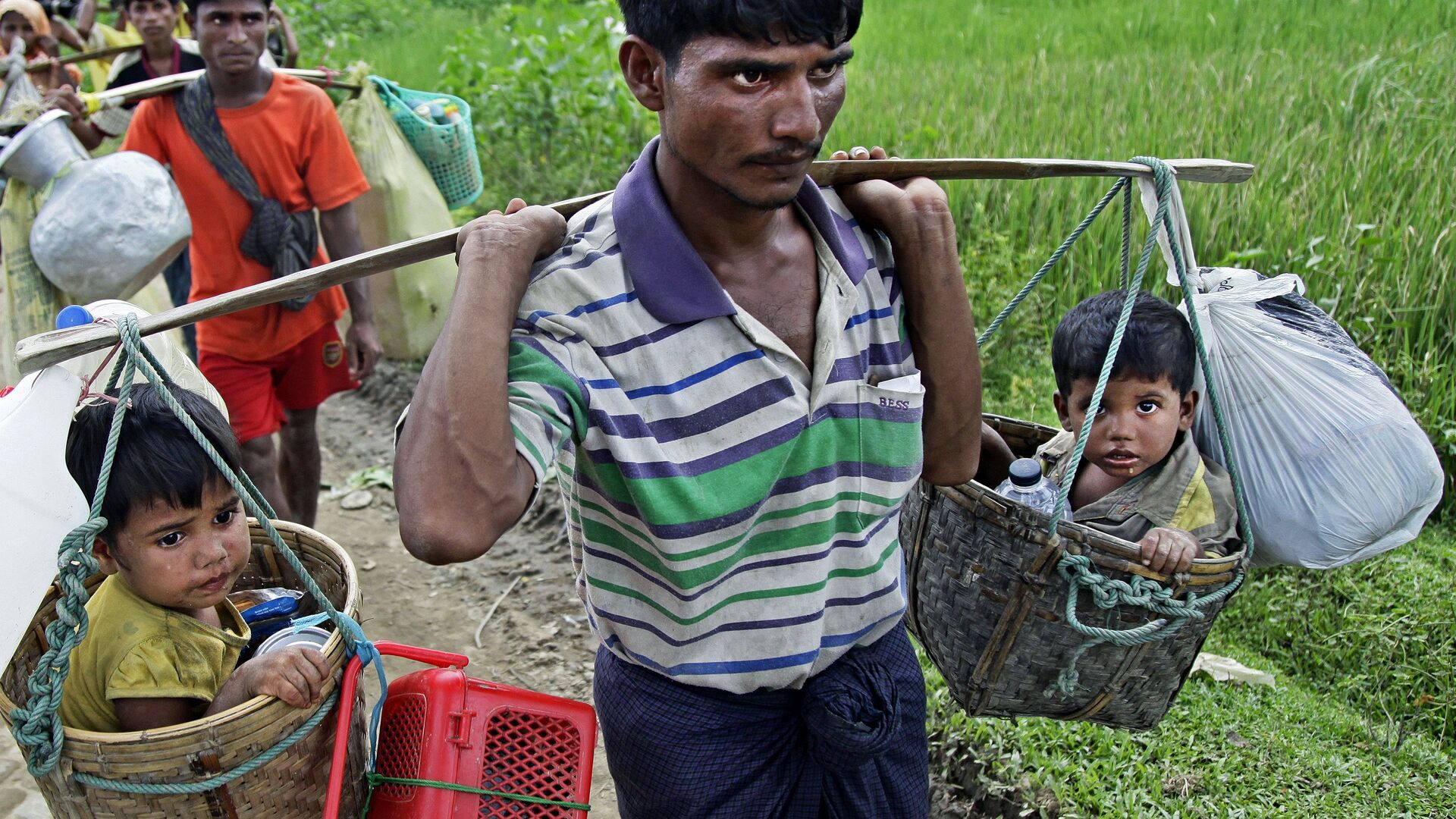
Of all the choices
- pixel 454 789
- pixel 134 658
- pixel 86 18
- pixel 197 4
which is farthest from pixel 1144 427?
pixel 86 18

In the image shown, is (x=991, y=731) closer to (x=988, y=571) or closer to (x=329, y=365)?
(x=988, y=571)

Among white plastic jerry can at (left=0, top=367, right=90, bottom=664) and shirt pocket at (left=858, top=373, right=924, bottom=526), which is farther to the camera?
shirt pocket at (left=858, top=373, right=924, bottom=526)

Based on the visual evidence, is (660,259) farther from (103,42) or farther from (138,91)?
(103,42)

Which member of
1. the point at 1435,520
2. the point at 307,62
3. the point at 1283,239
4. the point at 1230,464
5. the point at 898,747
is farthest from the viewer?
the point at 307,62

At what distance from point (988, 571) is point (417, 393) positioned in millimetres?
968

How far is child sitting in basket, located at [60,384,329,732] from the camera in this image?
5.58 ft

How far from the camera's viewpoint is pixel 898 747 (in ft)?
5.60

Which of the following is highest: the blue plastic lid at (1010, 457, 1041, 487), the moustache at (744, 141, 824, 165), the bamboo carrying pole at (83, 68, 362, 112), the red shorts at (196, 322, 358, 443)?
the moustache at (744, 141, 824, 165)

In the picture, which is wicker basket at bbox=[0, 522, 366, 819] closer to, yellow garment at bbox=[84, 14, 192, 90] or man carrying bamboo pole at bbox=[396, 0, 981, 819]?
man carrying bamboo pole at bbox=[396, 0, 981, 819]

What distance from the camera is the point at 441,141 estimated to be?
4117mm

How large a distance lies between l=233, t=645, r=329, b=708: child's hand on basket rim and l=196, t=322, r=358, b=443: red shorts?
193cm

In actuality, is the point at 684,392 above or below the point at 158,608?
above

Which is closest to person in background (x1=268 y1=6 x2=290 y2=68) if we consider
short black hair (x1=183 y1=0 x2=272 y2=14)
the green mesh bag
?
the green mesh bag

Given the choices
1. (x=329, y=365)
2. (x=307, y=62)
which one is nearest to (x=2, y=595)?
(x=329, y=365)
